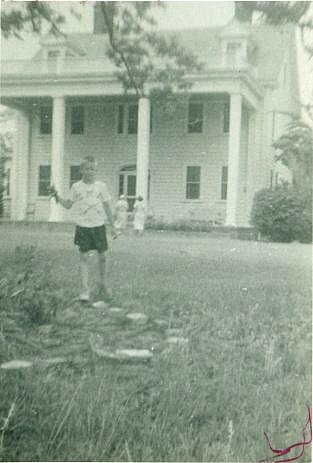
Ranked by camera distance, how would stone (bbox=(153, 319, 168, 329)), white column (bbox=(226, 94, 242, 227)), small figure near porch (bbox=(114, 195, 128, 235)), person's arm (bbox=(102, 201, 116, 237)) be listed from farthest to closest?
1. white column (bbox=(226, 94, 242, 227))
2. small figure near porch (bbox=(114, 195, 128, 235))
3. person's arm (bbox=(102, 201, 116, 237))
4. stone (bbox=(153, 319, 168, 329))

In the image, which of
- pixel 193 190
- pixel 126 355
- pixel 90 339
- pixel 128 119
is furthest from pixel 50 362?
pixel 193 190

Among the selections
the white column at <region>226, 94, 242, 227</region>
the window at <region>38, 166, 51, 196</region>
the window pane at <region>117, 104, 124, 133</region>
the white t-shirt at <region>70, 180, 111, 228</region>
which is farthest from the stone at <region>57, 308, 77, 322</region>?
the white column at <region>226, 94, 242, 227</region>

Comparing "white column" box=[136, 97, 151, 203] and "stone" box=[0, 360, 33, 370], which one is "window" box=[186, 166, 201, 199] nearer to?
"white column" box=[136, 97, 151, 203]

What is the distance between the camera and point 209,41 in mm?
3506

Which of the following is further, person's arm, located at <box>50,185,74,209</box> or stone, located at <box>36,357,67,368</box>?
person's arm, located at <box>50,185,74,209</box>

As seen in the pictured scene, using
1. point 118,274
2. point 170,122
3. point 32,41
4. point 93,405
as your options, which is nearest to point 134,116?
point 32,41

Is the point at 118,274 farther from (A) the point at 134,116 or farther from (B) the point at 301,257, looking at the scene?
(B) the point at 301,257

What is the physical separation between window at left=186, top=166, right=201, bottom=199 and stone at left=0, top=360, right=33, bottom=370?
8.00 feet

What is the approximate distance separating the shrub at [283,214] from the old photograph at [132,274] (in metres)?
0.48

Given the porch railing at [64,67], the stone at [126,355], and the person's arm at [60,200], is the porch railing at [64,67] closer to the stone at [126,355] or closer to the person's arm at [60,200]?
the person's arm at [60,200]

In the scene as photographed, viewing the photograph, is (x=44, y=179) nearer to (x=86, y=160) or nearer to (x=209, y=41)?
(x=86, y=160)

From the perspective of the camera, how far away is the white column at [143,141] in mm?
3863

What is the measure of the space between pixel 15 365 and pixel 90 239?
920 mm

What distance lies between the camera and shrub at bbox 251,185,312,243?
4.87 meters
